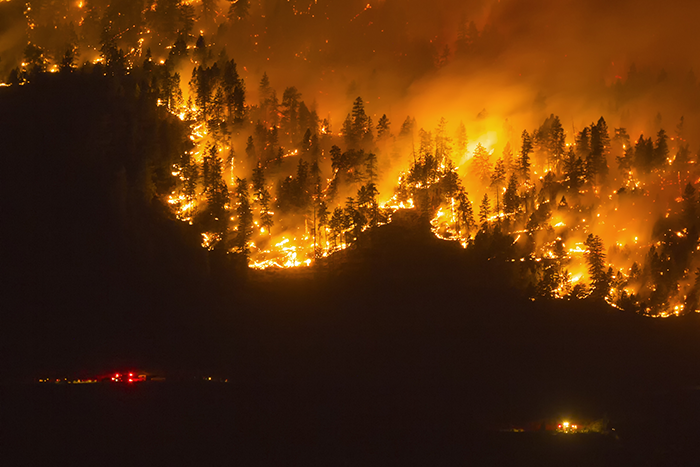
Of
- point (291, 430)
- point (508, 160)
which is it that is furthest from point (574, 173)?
point (291, 430)

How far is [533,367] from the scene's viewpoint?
293ft

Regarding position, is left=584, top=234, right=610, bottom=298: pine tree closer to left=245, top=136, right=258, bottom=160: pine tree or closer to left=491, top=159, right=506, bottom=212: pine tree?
left=491, top=159, right=506, bottom=212: pine tree

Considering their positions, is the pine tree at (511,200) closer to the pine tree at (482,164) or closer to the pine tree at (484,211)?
the pine tree at (484,211)

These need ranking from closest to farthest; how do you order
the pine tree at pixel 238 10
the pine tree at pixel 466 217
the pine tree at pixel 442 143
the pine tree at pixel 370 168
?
the pine tree at pixel 466 217 < the pine tree at pixel 370 168 < the pine tree at pixel 442 143 < the pine tree at pixel 238 10

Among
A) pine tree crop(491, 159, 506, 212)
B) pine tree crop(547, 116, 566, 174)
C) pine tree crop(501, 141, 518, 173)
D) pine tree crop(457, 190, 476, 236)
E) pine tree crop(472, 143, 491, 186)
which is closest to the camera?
pine tree crop(457, 190, 476, 236)

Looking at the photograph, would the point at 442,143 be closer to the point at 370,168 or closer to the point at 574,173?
the point at 370,168

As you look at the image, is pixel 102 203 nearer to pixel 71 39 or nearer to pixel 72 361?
pixel 72 361

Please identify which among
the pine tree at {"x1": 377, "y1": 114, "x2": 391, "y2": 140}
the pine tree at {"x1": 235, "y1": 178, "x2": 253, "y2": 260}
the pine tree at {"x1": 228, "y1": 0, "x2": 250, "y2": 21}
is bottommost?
the pine tree at {"x1": 235, "y1": 178, "x2": 253, "y2": 260}

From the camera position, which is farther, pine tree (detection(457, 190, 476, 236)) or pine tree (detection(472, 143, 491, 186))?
pine tree (detection(472, 143, 491, 186))

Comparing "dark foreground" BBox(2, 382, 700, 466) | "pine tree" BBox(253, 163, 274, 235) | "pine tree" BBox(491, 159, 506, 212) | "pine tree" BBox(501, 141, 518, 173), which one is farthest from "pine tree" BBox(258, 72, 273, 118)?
"dark foreground" BBox(2, 382, 700, 466)

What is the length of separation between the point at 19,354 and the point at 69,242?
→ 15.3 metres

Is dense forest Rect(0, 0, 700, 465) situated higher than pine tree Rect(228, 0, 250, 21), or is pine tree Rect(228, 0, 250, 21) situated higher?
pine tree Rect(228, 0, 250, 21)

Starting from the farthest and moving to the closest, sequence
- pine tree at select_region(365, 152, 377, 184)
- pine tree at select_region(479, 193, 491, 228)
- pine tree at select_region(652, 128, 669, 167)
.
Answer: pine tree at select_region(652, 128, 669, 167)
pine tree at select_region(365, 152, 377, 184)
pine tree at select_region(479, 193, 491, 228)

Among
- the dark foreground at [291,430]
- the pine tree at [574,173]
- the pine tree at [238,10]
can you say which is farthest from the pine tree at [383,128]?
the dark foreground at [291,430]
